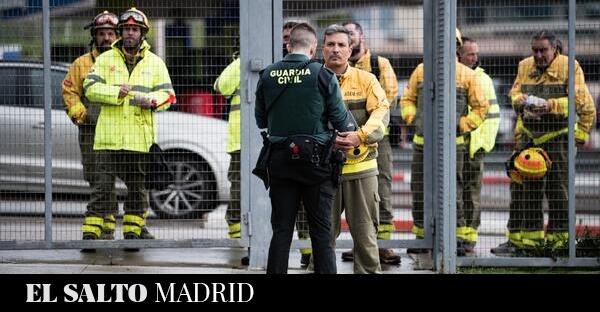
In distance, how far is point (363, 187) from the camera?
9.01 meters

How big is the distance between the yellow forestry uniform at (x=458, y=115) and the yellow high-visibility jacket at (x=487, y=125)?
93 mm

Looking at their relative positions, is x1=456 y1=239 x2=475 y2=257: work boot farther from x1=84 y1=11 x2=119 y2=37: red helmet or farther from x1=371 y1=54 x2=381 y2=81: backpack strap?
x1=84 y1=11 x2=119 y2=37: red helmet

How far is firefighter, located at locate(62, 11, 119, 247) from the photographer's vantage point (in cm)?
1044

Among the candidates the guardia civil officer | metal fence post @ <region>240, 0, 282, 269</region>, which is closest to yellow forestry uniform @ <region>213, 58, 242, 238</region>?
metal fence post @ <region>240, 0, 282, 269</region>

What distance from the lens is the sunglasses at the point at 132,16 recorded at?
10164mm

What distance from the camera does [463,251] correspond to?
34.6 feet

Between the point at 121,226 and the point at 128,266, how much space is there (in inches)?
36.5

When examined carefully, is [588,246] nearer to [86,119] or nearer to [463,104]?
[463,104]

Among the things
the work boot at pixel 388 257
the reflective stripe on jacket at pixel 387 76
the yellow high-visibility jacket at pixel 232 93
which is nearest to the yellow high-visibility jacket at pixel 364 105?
the reflective stripe on jacket at pixel 387 76

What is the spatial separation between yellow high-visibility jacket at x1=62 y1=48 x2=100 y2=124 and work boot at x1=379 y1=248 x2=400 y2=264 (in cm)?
282

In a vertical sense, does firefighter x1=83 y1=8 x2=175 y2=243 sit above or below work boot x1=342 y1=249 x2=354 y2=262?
above

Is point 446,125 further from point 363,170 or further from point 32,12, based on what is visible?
point 32,12

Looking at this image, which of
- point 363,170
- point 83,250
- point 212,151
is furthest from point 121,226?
point 363,170

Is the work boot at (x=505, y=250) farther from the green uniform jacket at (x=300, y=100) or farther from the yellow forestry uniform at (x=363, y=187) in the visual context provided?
the green uniform jacket at (x=300, y=100)
